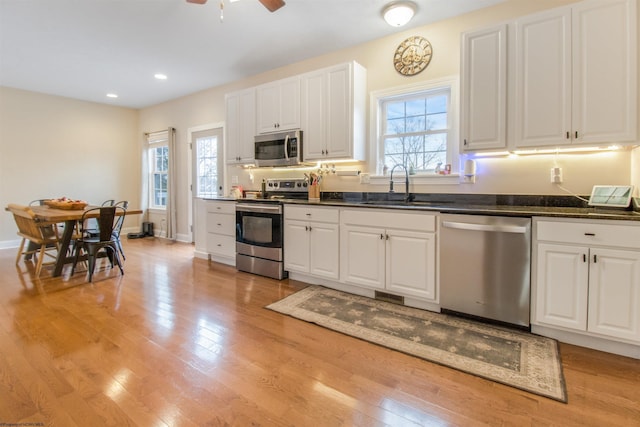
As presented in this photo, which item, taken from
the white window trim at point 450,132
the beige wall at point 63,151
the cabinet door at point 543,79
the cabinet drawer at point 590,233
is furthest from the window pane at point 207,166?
the cabinet drawer at point 590,233

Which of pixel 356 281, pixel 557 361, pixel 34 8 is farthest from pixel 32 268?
pixel 557 361

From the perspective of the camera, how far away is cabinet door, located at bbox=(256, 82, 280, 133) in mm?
4141

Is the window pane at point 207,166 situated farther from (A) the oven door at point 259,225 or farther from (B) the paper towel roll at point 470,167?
(B) the paper towel roll at point 470,167

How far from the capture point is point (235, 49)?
401 centimetres

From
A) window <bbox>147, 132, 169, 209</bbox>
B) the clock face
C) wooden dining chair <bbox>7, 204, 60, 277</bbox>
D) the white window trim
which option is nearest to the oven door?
the white window trim

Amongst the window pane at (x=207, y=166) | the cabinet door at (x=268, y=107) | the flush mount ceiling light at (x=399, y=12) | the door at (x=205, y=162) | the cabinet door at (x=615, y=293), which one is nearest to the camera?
the cabinet door at (x=615, y=293)

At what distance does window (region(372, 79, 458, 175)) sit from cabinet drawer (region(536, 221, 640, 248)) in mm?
1170

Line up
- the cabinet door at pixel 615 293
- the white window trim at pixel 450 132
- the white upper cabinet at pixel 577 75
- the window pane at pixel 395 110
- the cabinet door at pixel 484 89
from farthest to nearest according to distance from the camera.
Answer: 1. the window pane at pixel 395 110
2. the white window trim at pixel 450 132
3. the cabinet door at pixel 484 89
4. the white upper cabinet at pixel 577 75
5. the cabinet door at pixel 615 293

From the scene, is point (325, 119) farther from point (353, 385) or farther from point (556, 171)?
point (353, 385)

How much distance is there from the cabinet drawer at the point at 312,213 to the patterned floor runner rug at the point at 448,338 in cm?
81

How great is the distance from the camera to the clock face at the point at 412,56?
334 centimetres

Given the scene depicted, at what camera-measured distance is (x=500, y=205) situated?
115 inches

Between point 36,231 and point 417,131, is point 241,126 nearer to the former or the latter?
point 417,131

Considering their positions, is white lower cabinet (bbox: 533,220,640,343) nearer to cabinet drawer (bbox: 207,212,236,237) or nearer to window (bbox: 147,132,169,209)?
cabinet drawer (bbox: 207,212,236,237)
